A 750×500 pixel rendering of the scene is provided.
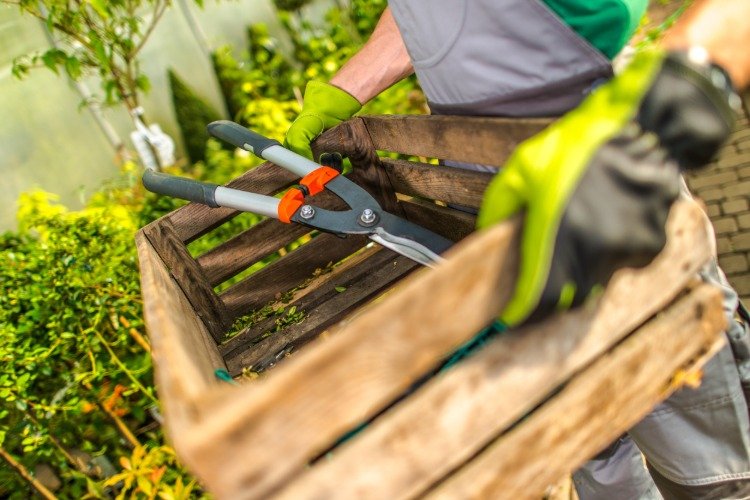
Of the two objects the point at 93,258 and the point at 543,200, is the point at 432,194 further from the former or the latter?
the point at 93,258

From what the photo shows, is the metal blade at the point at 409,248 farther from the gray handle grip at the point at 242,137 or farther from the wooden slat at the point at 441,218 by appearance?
the gray handle grip at the point at 242,137

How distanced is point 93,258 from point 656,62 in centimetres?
226

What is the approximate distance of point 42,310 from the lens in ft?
7.38

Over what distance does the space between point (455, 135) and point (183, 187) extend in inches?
35.0

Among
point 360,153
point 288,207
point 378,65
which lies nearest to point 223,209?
point 288,207

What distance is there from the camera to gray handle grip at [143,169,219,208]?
167cm

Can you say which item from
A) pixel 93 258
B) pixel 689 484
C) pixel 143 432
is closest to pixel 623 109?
pixel 689 484

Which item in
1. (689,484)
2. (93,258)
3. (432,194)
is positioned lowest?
(689,484)

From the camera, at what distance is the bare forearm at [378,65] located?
1.91 m

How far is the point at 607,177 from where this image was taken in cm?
74

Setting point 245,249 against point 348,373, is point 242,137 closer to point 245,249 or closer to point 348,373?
point 245,249

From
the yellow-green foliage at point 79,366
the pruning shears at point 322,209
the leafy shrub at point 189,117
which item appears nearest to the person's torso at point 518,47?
the pruning shears at point 322,209

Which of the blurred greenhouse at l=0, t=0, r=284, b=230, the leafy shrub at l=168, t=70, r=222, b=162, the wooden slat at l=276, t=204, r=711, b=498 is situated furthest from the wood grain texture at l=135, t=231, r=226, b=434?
the leafy shrub at l=168, t=70, r=222, b=162

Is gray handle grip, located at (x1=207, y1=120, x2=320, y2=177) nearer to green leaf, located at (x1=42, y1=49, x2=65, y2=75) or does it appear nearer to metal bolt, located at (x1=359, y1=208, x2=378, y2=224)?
metal bolt, located at (x1=359, y1=208, x2=378, y2=224)
